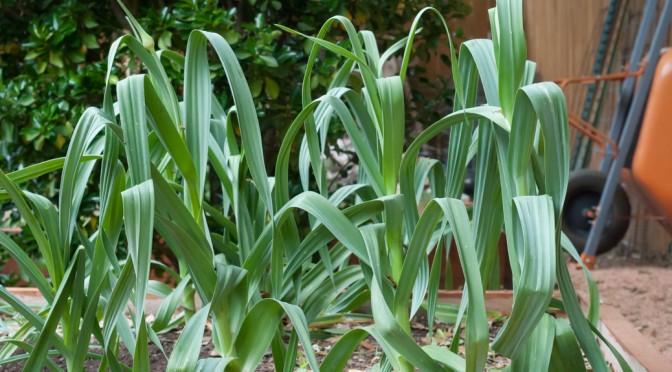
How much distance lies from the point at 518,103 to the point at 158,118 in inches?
14.3

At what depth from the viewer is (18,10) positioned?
2158 mm

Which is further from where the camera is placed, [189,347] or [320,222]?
[320,222]

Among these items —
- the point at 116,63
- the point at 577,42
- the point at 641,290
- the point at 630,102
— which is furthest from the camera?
the point at 577,42

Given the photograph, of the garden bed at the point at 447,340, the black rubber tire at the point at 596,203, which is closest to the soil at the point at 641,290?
the black rubber tire at the point at 596,203

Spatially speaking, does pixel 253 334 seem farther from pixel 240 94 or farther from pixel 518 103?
pixel 518 103

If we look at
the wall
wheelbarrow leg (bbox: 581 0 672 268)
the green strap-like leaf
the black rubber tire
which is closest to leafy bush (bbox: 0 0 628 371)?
the green strap-like leaf

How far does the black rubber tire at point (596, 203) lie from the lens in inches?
133

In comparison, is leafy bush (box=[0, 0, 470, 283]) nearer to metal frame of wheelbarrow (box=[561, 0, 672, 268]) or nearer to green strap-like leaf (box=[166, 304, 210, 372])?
green strap-like leaf (box=[166, 304, 210, 372])

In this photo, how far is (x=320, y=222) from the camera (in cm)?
92

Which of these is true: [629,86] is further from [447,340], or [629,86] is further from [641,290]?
[447,340]

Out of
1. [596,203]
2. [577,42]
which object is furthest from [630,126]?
[577,42]

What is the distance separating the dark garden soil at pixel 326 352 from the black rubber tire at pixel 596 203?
6.93 feet

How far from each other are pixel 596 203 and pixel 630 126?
51 centimetres

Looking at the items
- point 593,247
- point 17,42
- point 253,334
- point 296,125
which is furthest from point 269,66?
point 593,247
